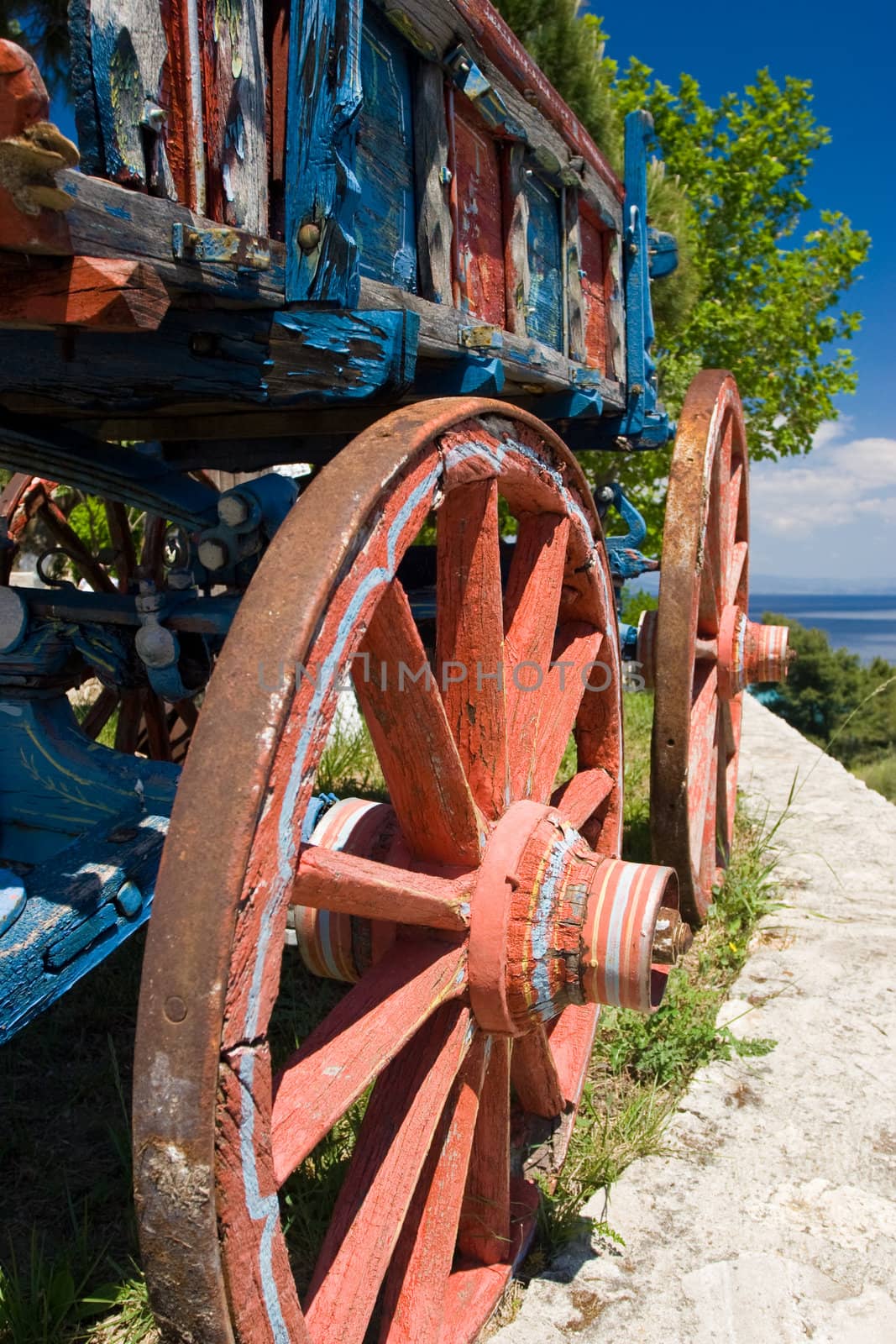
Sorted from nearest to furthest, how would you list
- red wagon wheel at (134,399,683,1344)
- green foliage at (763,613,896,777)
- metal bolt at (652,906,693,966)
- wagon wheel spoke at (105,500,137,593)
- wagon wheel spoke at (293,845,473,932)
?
red wagon wheel at (134,399,683,1344)
wagon wheel spoke at (293,845,473,932)
metal bolt at (652,906,693,966)
wagon wheel spoke at (105,500,137,593)
green foliage at (763,613,896,777)

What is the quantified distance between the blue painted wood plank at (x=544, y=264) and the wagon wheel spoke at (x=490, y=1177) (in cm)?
158

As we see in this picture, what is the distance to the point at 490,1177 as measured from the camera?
1783 mm

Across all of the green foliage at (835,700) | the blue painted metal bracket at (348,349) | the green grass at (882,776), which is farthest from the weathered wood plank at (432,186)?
the green foliage at (835,700)

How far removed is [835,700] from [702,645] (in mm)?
14966

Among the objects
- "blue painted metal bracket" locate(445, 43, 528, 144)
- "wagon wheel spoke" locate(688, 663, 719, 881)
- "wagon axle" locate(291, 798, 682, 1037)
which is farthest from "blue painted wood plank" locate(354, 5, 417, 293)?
"wagon wheel spoke" locate(688, 663, 719, 881)

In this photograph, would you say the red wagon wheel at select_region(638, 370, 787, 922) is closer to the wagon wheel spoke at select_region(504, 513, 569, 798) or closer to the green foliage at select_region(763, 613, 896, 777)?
the wagon wheel spoke at select_region(504, 513, 569, 798)

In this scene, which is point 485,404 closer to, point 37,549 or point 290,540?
point 290,540

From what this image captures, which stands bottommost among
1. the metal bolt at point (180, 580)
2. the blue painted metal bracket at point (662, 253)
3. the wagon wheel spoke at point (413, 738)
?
the wagon wheel spoke at point (413, 738)

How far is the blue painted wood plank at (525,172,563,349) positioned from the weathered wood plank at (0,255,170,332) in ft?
4.30

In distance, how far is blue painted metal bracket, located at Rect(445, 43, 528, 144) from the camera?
184 cm

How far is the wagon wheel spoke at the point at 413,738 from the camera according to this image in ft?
4.37

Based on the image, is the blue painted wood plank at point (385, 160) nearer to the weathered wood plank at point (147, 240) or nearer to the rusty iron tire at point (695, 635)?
the weathered wood plank at point (147, 240)

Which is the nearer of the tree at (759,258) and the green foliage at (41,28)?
the green foliage at (41,28)

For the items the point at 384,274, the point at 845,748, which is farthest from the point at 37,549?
the point at 845,748
